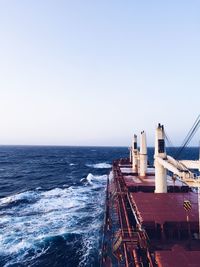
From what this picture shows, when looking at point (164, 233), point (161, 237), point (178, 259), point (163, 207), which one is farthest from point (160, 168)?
point (178, 259)

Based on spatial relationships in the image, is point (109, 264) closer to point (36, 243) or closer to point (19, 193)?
point (36, 243)

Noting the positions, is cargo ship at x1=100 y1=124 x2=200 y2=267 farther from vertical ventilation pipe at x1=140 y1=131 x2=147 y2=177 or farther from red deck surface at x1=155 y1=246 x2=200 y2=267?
vertical ventilation pipe at x1=140 y1=131 x2=147 y2=177

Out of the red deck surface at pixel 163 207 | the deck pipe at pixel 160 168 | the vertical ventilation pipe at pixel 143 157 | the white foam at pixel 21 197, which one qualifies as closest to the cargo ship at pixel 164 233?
the red deck surface at pixel 163 207

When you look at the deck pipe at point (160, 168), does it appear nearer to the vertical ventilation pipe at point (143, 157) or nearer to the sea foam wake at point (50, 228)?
the sea foam wake at point (50, 228)

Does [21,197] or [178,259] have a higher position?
[178,259]

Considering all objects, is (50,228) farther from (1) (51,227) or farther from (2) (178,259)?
(2) (178,259)
